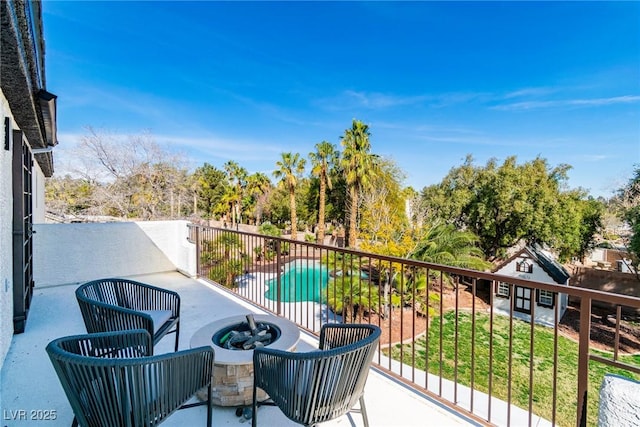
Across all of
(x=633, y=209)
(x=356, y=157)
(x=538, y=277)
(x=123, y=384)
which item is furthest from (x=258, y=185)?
(x=123, y=384)

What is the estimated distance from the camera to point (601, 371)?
9.08 meters

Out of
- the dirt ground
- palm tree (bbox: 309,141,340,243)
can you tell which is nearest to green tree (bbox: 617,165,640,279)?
the dirt ground

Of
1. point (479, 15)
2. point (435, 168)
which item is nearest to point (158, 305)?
point (479, 15)

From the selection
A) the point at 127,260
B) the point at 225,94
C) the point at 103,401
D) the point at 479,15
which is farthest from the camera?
the point at 225,94

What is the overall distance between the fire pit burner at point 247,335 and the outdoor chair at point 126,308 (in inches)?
19.0

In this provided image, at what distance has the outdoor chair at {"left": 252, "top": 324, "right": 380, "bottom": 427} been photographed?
4.73ft

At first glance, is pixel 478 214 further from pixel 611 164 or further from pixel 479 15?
pixel 479 15

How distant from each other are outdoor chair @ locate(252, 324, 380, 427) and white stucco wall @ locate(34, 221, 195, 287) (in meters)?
4.82

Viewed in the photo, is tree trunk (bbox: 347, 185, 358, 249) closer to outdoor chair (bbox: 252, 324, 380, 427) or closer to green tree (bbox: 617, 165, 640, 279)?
green tree (bbox: 617, 165, 640, 279)

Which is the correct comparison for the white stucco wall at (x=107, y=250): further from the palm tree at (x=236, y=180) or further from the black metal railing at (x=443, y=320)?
the palm tree at (x=236, y=180)

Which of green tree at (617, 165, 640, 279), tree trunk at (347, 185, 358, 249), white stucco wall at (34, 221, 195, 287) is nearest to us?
white stucco wall at (34, 221, 195, 287)

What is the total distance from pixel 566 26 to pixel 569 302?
1263 centimetres

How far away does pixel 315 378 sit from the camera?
144 centimetres

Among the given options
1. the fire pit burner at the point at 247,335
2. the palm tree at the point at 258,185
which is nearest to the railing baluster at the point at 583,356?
the fire pit burner at the point at 247,335
